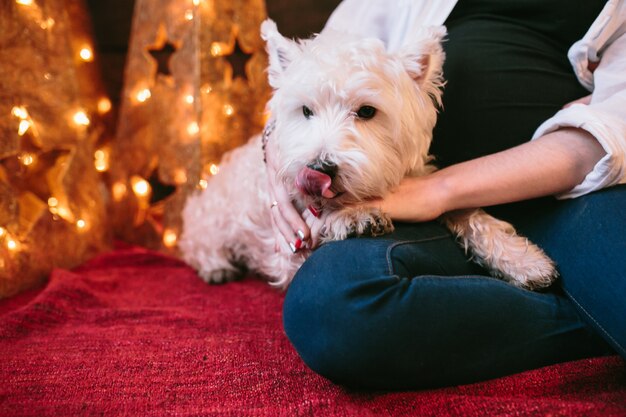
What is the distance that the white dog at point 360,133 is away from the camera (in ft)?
3.66

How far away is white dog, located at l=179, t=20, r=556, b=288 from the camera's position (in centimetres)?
112

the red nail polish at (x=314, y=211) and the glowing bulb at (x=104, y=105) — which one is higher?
the red nail polish at (x=314, y=211)

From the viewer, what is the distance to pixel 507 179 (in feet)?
3.91

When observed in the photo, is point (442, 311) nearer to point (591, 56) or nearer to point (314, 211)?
point (314, 211)

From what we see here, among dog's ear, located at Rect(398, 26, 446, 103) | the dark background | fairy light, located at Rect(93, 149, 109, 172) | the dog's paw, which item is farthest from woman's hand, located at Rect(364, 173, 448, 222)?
fairy light, located at Rect(93, 149, 109, 172)

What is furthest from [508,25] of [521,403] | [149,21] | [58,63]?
[58,63]

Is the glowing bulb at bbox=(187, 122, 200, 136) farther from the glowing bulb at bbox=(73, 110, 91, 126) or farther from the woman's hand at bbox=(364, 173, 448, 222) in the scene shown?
the woman's hand at bbox=(364, 173, 448, 222)

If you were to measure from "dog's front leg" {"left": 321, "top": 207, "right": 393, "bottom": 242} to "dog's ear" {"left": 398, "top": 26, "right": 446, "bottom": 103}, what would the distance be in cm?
37

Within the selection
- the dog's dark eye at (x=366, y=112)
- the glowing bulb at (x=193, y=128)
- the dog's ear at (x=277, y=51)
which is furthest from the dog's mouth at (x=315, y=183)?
the glowing bulb at (x=193, y=128)

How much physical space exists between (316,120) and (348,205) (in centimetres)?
22

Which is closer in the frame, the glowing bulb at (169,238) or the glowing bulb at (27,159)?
the glowing bulb at (27,159)

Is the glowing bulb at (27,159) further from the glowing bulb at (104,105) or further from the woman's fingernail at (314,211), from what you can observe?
the woman's fingernail at (314,211)

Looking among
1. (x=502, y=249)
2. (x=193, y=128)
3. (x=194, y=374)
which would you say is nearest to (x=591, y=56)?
(x=502, y=249)

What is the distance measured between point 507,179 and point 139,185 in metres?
1.58
